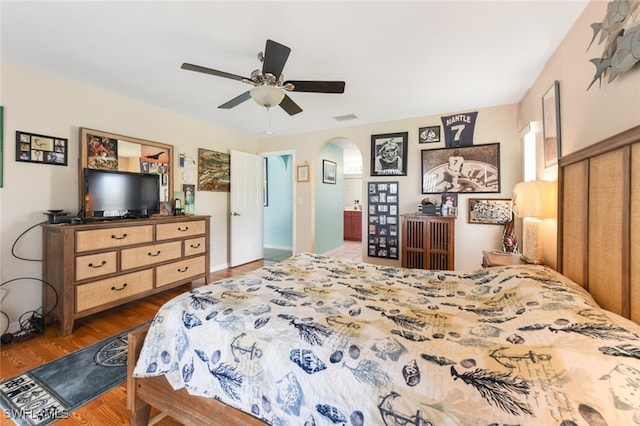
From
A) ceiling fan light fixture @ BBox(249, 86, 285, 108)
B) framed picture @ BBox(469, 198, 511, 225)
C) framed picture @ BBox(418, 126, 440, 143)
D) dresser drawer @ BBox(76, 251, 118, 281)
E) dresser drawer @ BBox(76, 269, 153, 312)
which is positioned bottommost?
dresser drawer @ BBox(76, 269, 153, 312)

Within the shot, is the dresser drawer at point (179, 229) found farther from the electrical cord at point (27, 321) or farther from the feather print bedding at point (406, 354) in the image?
the feather print bedding at point (406, 354)

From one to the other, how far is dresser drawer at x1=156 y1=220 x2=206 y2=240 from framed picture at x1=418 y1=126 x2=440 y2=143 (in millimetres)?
3352

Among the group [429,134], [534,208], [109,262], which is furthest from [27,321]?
[429,134]

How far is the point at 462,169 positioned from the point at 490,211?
666 mm

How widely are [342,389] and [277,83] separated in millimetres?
2084

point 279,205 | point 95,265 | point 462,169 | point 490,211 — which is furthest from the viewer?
point 279,205

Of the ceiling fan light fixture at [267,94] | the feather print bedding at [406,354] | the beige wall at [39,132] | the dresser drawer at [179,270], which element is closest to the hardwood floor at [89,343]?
the dresser drawer at [179,270]

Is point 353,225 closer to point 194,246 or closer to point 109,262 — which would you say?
point 194,246

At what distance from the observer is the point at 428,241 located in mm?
3547

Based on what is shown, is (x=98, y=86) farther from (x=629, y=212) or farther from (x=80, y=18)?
(x=629, y=212)

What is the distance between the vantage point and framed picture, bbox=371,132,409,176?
13.1ft

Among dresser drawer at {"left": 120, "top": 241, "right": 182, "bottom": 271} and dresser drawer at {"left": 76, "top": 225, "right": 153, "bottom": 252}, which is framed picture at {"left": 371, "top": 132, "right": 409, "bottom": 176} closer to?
dresser drawer at {"left": 120, "top": 241, "right": 182, "bottom": 271}

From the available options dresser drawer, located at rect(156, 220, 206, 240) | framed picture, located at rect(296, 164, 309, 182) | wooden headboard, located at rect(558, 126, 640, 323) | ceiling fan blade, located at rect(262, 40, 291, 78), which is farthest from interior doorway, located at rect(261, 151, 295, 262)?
wooden headboard, located at rect(558, 126, 640, 323)

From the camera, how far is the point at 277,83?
212 centimetres
